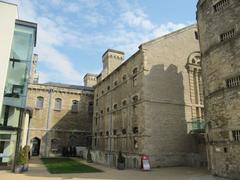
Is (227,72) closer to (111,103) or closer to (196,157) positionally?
(196,157)

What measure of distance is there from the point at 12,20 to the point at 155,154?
14.8 metres

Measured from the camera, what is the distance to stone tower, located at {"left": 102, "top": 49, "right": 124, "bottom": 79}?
3591cm

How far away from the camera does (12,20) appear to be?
14086 mm

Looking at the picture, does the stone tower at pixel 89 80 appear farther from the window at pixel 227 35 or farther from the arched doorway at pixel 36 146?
the window at pixel 227 35

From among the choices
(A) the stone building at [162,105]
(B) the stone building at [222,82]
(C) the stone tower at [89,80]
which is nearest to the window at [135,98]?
(A) the stone building at [162,105]

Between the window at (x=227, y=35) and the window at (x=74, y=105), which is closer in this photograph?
the window at (x=227, y=35)

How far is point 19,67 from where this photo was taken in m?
15.4

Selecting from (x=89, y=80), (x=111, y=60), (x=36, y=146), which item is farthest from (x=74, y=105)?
(x=89, y=80)

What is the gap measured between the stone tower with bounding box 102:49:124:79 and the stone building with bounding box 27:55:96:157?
4.98 metres

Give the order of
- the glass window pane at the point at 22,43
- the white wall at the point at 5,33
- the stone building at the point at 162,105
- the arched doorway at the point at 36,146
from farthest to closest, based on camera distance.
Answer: the arched doorway at the point at 36,146, the stone building at the point at 162,105, the glass window pane at the point at 22,43, the white wall at the point at 5,33

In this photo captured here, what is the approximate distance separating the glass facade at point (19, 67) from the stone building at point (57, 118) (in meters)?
17.7

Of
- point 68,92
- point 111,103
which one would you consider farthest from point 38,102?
point 111,103

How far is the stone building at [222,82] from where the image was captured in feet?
41.0

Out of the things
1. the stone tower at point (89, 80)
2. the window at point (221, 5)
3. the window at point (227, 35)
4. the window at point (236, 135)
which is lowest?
the window at point (236, 135)
